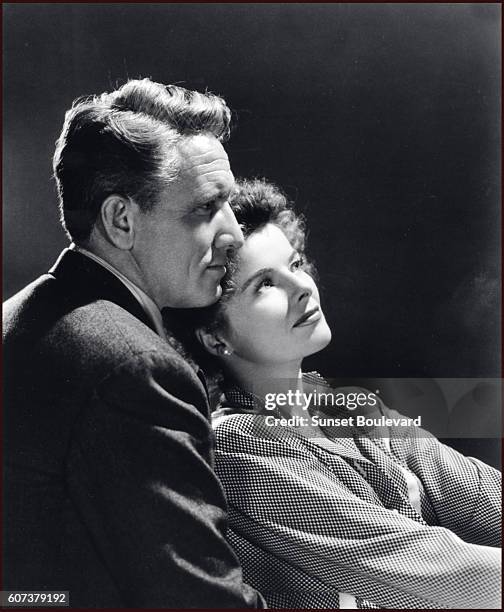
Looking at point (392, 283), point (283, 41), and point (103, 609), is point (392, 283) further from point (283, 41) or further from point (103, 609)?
point (103, 609)

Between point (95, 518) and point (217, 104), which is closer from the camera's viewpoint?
point (95, 518)

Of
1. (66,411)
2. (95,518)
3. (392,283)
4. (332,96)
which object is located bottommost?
(95,518)

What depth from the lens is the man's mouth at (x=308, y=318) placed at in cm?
184

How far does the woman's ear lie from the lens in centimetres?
189

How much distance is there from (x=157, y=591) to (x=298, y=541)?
0.39m

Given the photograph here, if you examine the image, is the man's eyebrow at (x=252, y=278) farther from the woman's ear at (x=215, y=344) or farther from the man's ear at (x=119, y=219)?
the man's ear at (x=119, y=219)

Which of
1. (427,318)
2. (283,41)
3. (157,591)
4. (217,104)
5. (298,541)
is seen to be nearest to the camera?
(157,591)

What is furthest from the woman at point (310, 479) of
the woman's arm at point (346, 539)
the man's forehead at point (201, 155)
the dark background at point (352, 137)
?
the dark background at point (352, 137)

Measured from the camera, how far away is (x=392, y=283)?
92.9 inches

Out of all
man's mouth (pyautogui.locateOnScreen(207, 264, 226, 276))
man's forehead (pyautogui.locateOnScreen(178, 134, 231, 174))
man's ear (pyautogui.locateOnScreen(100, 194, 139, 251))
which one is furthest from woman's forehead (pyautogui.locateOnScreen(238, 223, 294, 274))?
man's ear (pyautogui.locateOnScreen(100, 194, 139, 251))

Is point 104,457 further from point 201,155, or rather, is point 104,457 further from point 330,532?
point 201,155

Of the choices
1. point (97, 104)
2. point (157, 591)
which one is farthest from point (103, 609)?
point (97, 104)

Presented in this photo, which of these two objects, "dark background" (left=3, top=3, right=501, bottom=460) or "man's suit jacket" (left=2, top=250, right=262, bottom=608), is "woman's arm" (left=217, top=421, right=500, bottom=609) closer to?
"man's suit jacket" (left=2, top=250, right=262, bottom=608)

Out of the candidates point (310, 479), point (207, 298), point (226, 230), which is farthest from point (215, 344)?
point (310, 479)
